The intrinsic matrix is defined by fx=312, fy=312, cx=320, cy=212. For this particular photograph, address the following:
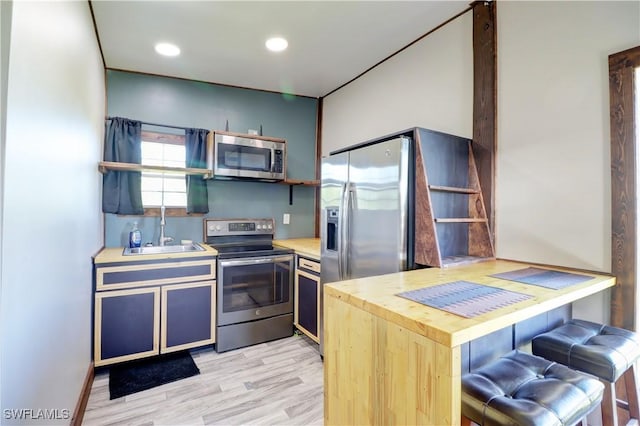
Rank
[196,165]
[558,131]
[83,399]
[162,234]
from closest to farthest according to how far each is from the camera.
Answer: [558,131]
[83,399]
[162,234]
[196,165]

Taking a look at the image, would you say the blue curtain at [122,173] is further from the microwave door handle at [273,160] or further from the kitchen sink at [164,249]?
the microwave door handle at [273,160]

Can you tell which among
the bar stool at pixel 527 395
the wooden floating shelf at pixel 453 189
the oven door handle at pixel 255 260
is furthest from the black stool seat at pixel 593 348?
the oven door handle at pixel 255 260

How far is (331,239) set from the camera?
8.34 ft

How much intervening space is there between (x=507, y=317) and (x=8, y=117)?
166cm

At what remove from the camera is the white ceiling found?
214cm

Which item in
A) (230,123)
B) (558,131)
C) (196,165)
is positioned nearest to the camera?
(558,131)

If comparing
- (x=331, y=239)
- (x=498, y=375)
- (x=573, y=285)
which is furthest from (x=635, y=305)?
(x=331, y=239)

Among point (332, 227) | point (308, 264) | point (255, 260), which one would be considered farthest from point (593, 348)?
point (255, 260)

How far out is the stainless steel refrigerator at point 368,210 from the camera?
1.97 meters

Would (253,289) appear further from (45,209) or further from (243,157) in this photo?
(45,209)

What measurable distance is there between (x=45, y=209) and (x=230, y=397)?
1576mm

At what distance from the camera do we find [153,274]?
8.13 feet

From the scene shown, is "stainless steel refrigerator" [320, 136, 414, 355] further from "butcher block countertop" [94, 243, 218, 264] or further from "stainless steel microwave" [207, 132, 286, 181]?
"butcher block countertop" [94, 243, 218, 264]

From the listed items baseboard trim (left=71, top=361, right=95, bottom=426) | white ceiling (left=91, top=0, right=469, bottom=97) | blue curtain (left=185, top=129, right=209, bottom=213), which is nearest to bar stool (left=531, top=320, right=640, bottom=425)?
white ceiling (left=91, top=0, right=469, bottom=97)
